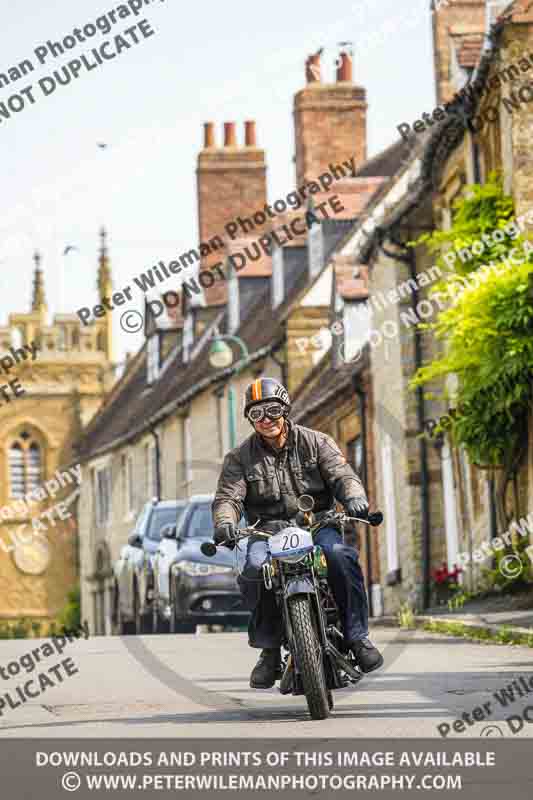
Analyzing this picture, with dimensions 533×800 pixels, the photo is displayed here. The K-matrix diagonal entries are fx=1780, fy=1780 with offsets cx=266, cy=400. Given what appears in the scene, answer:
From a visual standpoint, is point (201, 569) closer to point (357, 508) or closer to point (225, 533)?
point (225, 533)

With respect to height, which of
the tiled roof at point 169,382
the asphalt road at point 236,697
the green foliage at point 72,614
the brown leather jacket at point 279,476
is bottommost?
the green foliage at point 72,614

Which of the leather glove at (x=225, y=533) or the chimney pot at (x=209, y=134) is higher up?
the chimney pot at (x=209, y=134)

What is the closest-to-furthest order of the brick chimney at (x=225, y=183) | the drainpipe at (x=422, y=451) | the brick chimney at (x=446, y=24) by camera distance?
the drainpipe at (x=422, y=451) → the brick chimney at (x=446, y=24) → the brick chimney at (x=225, y=183)

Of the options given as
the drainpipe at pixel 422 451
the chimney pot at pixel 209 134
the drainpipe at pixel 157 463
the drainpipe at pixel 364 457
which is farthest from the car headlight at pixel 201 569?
the chimney pot at pixel 209 134

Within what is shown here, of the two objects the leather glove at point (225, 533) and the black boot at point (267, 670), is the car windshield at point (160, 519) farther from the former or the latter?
the leather glove at point (225, 533)

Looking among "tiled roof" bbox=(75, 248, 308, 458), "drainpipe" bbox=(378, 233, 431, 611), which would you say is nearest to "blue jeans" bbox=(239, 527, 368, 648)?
"drainpipe" bbox=(378, 233, 431, 611)

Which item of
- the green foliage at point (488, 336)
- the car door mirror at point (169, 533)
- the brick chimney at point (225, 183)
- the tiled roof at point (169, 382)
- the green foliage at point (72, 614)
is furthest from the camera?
the green foliage at point (72, 614)

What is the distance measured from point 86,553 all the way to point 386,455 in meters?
36.0

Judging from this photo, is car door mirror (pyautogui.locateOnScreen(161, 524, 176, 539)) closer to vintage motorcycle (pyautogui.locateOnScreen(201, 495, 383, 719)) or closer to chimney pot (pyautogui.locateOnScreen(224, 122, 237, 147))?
vintage motorcycle (pyautogui.locateOnScreen(201, 495, 383, 719))

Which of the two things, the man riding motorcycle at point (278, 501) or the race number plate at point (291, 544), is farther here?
the man riding motorcycle at point (278, 501)

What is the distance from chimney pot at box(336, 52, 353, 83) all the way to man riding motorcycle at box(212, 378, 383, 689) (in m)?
32.9

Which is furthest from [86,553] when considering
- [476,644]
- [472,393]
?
[476,644]

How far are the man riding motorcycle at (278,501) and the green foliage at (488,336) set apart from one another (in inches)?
422

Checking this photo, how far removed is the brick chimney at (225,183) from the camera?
4900cm
